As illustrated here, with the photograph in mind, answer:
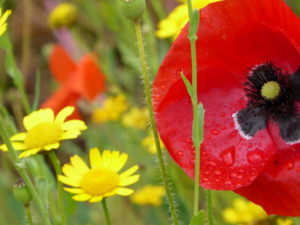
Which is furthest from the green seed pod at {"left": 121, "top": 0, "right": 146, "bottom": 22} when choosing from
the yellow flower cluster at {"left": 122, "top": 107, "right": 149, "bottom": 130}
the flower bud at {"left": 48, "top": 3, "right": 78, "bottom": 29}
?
the flower bud at {"left": 48, "top": 3, "right": 78, "bottom": 29}

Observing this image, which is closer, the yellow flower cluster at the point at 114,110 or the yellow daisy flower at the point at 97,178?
the yellow daisy flower at the point at 97,178

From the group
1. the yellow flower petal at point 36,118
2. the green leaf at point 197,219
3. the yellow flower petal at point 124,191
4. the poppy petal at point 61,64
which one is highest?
the poppy petal at point 61,64

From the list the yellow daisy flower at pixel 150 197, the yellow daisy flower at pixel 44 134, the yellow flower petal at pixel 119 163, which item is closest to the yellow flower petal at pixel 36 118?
the yellow daisy flower at pixel 44 134

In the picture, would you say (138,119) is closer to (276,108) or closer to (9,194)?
(9,194)

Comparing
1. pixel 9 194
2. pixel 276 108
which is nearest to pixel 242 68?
pixel 276 108

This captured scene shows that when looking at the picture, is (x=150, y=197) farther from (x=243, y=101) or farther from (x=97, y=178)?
(x=97, y=178)

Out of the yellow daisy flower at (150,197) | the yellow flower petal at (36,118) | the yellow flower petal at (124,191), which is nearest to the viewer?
the yellow flower petal at (124,191)

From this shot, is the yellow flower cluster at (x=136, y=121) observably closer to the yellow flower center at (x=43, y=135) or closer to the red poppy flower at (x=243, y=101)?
the red poppy flower at (x=243, y=101)
